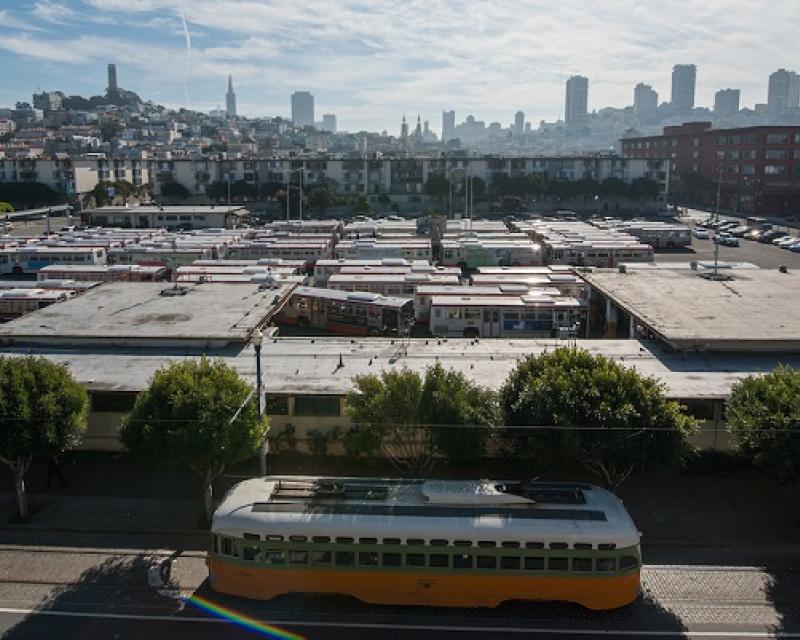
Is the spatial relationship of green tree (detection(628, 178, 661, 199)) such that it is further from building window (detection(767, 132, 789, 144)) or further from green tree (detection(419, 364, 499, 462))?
green tree (detection(419, 364, 499, 462))

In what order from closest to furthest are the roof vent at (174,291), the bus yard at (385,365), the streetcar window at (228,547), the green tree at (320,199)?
→ the streetcar window at (228,547)
the bus yard at (385,365)
the roof vent at (174,291)
the green tree at (320,199)

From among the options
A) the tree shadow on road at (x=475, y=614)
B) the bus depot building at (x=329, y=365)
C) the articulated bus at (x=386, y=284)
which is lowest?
the tree shadow on road at (x=475, y=614)

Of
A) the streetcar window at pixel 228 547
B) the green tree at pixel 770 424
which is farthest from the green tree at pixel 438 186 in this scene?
the streetcar window at pixel 228 547

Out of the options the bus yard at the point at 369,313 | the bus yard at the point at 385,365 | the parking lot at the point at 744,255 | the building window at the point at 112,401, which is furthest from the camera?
the parking lot at the point at 744,255

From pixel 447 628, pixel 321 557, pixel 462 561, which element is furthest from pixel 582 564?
pixel 321 557

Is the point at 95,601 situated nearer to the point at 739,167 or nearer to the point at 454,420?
the point at 454,420

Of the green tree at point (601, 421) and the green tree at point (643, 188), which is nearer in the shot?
the green tree at point (601, 421)

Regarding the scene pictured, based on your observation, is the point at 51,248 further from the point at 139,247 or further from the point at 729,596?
the point at 729,596

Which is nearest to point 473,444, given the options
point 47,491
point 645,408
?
point 645,408

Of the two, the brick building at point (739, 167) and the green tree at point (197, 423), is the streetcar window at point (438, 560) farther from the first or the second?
the brick building at point (739, 167)
